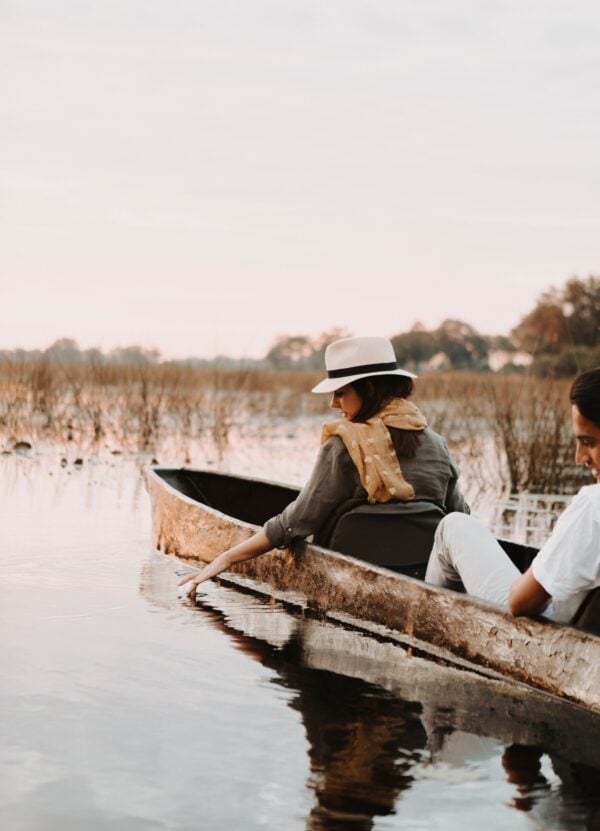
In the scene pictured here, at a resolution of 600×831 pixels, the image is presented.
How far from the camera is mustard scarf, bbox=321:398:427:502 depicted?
4.52m

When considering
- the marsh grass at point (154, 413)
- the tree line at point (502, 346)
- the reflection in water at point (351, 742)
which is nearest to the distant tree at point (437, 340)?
the tree line at point (502, 346)

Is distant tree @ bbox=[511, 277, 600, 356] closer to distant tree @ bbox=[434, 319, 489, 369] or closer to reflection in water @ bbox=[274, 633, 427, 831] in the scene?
distant tree @ bbox=[434, 319, 489, 369]

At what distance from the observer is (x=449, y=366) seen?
12.4 metres

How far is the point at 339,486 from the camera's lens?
15.3 feet

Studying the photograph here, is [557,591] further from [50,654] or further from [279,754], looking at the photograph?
[50,654]

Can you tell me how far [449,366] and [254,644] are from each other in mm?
7848

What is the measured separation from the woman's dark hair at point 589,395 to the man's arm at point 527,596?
1.68 ft

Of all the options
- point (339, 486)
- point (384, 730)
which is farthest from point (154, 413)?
point (384, 730)

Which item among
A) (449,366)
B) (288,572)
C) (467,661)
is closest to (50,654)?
(288,572)

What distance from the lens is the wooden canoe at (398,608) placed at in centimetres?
378

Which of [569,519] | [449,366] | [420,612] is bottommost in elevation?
[420,612]

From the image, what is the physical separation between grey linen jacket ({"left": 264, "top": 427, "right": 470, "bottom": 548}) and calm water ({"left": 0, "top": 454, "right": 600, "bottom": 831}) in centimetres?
46

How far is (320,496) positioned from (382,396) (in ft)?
1.51

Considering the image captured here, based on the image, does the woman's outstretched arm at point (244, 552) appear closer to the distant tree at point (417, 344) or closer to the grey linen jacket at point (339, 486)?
the grey linen jacket at point (339, 486)
